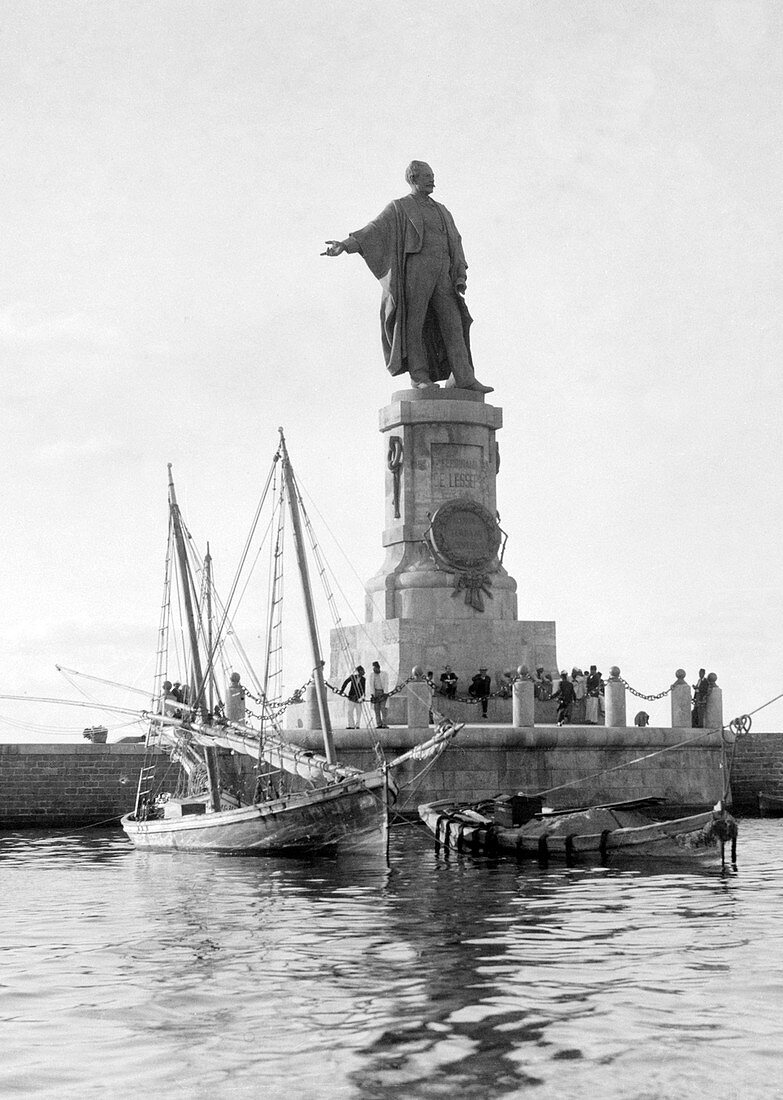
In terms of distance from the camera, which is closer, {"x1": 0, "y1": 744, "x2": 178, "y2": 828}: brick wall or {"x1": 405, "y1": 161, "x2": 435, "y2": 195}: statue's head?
{"x1": 0, "y1": 744, "x2": 178, "y2": 828}: brick wall

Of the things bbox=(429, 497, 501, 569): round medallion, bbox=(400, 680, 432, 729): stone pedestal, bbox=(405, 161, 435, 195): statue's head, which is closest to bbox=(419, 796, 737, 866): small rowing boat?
bbox=(400, 680, 432, 729): stone pedestal

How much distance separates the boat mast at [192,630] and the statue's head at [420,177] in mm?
10122

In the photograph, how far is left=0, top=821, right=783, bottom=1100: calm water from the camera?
11789 mm

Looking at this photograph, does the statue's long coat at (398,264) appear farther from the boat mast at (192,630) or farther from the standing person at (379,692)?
the standing person at (379,692)

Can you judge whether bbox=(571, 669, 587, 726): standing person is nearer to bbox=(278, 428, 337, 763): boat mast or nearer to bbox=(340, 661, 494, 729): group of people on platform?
bbox=(340, 661, 494, 729): group of people on platform

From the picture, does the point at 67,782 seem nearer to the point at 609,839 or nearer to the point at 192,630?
the point at 192,630

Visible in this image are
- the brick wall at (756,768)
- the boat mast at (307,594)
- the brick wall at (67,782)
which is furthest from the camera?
the brick wall at (756,768)

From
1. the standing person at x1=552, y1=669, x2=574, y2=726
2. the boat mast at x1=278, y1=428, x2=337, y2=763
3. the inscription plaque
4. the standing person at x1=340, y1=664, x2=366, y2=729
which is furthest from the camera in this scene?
the inscription plaque

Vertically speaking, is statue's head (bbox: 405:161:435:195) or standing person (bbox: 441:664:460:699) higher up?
statue's head (bbox: 405:161:435:195)

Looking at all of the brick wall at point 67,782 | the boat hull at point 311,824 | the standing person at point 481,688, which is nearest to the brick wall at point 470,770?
the brick wall at point 67,782

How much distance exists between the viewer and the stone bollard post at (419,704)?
3562cm

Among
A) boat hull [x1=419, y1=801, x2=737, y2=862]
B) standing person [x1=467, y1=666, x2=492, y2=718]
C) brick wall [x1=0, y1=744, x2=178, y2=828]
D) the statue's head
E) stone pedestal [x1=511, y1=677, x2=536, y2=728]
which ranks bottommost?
boat hull [x1=419, y1=801, x2=737, y2=862]

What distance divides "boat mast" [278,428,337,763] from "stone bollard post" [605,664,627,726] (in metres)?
6.54

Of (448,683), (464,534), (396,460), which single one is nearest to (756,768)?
→ (448,683)
